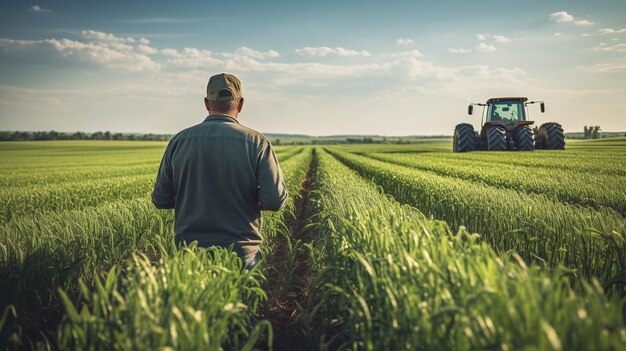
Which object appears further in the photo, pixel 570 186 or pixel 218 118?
pixel 570 186

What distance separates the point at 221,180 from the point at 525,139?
868 inches

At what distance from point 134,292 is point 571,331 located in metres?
Result: 2.12

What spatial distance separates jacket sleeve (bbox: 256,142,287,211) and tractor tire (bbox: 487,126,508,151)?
68.8ft

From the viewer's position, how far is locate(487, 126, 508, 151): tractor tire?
71.5 ft

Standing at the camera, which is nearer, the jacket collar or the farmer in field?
the farmer in field

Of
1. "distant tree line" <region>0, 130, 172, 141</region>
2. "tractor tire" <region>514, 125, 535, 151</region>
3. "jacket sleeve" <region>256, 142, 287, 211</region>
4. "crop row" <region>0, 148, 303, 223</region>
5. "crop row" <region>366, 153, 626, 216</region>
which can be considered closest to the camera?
"jacket sleeve" <region>256, 142, 287, 211</region>

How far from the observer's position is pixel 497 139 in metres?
21.8

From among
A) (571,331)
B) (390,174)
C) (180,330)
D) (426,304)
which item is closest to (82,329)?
(180,330)

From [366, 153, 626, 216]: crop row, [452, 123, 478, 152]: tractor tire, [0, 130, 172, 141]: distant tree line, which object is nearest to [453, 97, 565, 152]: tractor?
[452, 123, 478, 152]: tractor tire

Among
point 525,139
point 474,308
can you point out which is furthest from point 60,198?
point 525,139

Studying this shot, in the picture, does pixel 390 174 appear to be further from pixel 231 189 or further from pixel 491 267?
pixel 491 267

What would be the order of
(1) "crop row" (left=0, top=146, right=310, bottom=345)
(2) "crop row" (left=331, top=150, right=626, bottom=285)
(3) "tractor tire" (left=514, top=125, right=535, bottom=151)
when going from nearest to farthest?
(1) "crop row" (left=0, top=146, right=310, bottom=345), (2) "crop row" (left=331, top=150, right=626, bottom=285), (3) "tractor tire" (left=514, top=125, right=535, bottom=151)

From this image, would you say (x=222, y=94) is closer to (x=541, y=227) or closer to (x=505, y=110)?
(x=541, y=227)

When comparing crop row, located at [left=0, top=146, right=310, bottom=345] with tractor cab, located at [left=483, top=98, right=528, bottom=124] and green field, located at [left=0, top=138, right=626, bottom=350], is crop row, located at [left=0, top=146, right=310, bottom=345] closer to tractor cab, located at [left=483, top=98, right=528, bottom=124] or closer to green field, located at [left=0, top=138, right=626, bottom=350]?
green field, located at [left=0, top=138, right=626, bottom=350]
